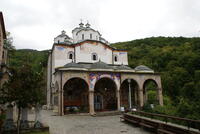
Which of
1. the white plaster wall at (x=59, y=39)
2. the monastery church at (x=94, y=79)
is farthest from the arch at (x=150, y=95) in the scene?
the white plaster wall at (x=59, y=39)

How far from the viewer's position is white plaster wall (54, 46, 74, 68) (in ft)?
83.8

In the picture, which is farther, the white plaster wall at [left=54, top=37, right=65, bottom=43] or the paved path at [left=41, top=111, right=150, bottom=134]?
the white plaster wall at [left=54, top=37, right=65, bottom=43]

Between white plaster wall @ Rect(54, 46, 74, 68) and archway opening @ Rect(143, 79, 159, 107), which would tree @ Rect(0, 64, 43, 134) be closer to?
archway opening @ Rect(143, 79, 159, 107)

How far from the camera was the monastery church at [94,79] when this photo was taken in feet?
63.4

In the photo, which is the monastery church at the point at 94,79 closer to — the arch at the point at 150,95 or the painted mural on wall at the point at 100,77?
the painted mural on wall at the point at 100,77

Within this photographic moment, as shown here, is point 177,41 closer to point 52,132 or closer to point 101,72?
point 101,72

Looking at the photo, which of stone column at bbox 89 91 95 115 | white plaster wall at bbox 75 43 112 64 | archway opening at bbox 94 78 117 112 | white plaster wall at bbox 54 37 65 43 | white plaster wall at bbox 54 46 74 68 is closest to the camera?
stone column at bbox 89 91 95 115

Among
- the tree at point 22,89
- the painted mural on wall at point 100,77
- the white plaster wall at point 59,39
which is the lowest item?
the tree at point 22,89

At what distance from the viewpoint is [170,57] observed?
49000 mm

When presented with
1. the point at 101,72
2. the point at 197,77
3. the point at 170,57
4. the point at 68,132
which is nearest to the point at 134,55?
the point at 170,57

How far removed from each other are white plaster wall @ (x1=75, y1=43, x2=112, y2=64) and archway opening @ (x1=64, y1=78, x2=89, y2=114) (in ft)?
18.2

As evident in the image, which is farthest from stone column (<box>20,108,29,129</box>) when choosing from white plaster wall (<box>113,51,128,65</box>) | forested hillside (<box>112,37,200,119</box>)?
forested hillside (<box>112,37,200,119</box>)

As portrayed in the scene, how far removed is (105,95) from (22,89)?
15.1m

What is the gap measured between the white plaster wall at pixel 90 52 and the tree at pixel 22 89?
55.2 feet
